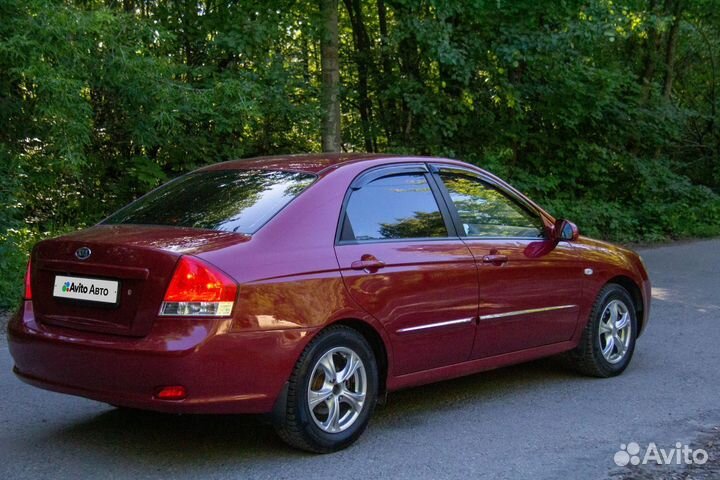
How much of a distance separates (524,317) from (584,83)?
13587 millimetres

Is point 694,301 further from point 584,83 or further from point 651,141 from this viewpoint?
point 651,141

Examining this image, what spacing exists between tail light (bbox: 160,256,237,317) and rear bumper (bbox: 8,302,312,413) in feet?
0.16

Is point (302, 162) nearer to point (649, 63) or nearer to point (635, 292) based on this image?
point (635, 292)

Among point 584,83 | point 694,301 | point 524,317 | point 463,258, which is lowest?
point 694,301

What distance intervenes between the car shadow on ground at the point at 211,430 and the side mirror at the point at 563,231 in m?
1.08

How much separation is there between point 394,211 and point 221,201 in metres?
1.03

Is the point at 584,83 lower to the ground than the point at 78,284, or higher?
higher

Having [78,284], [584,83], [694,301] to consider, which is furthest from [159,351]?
[584,83]

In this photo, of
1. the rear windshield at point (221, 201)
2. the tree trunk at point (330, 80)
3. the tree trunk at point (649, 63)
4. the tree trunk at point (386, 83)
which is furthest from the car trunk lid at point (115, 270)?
the tree trunk at point (649, 63)

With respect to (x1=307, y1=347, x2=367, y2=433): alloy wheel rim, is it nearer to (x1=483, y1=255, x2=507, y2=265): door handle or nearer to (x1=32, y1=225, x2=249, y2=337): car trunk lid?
(x1=32, y1=225, x2=249, y2=337): car trunk lid

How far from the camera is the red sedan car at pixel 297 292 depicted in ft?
15.2

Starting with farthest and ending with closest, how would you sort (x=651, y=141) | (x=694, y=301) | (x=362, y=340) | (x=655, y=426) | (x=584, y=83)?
1. (x=651, y=141)
2. (x=584, y=83)
3. (x=694, y=301)
4. (x=655, y=426)
5. (x=362, y=340)

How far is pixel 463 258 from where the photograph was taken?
5.91 meters

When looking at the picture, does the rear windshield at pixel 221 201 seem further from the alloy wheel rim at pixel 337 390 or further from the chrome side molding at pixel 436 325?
Answer: the chrome side molding at pixel 436 325
